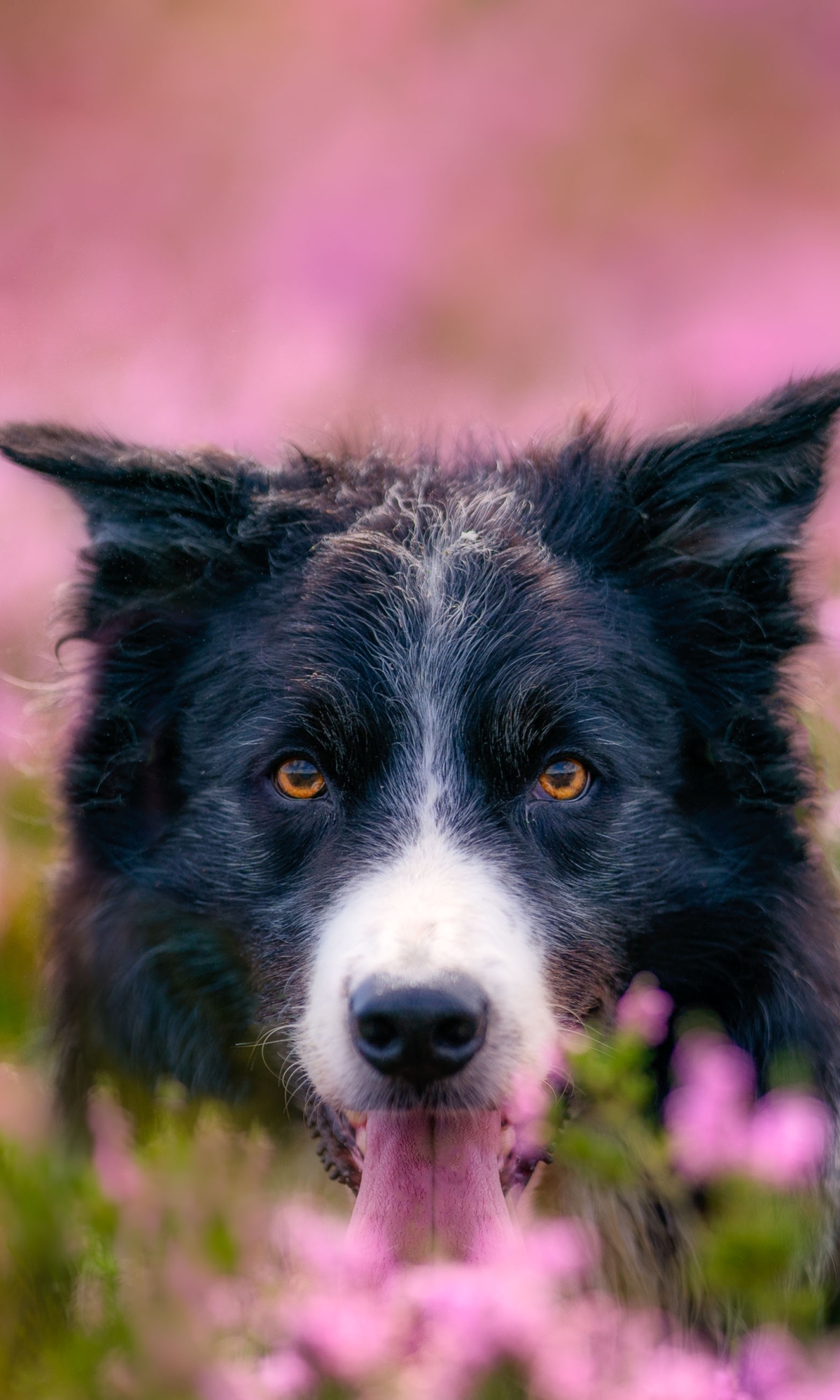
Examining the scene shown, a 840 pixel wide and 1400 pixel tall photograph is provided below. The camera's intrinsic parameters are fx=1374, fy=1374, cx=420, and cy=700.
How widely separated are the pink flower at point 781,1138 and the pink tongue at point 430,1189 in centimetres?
51

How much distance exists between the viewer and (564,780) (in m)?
2.70

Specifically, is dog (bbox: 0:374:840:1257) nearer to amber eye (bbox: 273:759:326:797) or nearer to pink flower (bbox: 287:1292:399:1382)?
amber eye (bbox: 273:759:326:797)

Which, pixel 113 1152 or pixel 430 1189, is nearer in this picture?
pixel 430 1189

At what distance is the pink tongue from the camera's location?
8.25ft

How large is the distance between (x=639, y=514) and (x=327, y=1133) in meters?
1.43

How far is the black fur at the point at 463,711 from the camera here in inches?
106

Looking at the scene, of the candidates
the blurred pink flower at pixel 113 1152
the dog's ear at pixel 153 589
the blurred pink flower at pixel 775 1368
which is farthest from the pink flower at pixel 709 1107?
the dog's ear at pixel 153 589

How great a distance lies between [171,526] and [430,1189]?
1.46m

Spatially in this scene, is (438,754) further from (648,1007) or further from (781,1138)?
(781,1138)

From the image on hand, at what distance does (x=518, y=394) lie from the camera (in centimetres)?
471

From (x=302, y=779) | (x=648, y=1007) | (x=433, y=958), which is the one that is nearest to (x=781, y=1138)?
(x=433, y=958)

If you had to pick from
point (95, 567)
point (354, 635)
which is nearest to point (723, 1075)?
point (354, 635)

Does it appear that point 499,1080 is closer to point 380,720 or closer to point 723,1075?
point 723,1075

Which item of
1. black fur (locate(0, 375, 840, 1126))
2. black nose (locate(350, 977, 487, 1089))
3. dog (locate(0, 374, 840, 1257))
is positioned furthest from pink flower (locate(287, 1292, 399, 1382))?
black fur (locate(0, 375, 840, 1126))
